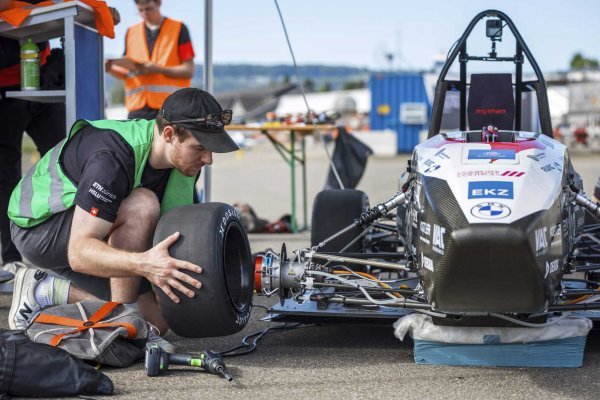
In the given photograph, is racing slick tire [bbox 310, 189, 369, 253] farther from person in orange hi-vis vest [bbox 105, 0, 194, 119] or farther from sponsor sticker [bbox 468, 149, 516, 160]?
person in orange hi-vis vest [bbox 105, 0, 194, 119]

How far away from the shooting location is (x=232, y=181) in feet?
54.3

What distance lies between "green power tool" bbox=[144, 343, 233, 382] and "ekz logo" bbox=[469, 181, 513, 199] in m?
1.16

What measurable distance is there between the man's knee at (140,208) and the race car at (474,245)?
0.52m

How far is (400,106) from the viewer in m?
31.3

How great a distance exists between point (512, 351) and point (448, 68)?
1624 mm

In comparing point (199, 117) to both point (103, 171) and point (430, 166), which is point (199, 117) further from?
point (430, 166)

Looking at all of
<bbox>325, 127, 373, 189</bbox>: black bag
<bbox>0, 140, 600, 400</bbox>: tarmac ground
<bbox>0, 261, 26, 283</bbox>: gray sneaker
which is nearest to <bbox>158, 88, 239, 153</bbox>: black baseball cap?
<bbox>0, 140, 600, 400</bbox>: tarmac ground

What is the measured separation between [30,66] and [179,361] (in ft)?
8.11

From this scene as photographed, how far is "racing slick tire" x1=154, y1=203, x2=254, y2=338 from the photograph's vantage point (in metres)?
3.69

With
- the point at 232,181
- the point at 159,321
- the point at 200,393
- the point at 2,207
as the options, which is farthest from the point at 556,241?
the point at 232,181

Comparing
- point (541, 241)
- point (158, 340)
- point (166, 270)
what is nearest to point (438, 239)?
point (541, 241)

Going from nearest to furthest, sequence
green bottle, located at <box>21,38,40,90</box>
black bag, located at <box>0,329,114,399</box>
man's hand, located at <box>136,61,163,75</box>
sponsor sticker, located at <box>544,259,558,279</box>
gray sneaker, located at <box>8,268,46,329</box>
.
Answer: black bag, located at <box>0,329,114,399</box>
sponsor sticker, located at <box>544,259,558,279</box>
gray sneaker, located at <box>8,268,46,329</box>
green bottle, located at <box>21,38,40,90</box>
man's hand, located at <box>136,61,163,75</box>

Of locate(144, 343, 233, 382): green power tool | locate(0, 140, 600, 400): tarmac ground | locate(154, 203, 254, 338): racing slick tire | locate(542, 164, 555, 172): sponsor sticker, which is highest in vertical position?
locate(542, 164, 555, 172): sponsor sticker

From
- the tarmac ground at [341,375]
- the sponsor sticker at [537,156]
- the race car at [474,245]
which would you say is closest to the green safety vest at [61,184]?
the race car at [474,245]
